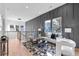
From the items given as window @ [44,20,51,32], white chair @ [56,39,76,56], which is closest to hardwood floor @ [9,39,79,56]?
white chair @ [56,39,76,56]

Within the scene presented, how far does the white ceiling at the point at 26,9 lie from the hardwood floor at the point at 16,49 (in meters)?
0.60

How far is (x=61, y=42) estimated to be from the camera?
103 inches

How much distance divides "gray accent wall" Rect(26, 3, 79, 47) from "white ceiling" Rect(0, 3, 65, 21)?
0.13 m

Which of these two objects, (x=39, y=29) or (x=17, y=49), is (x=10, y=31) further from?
(x=39, y=29)

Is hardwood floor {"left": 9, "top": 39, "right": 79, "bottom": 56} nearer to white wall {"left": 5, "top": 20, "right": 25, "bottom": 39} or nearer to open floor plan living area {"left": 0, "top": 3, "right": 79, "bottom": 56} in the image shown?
open floor plan living area {"left": 0, "top": 3, "right": 79, "bottom": 56}

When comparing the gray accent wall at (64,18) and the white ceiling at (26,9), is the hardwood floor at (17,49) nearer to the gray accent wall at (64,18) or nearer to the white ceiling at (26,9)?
the gray accent wall at (64,18)

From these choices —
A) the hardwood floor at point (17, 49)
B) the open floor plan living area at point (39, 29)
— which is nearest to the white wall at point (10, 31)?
the open floor plan living area at point (39, 29)

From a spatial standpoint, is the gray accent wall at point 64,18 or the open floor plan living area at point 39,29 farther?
the gray accent wall at point 64,18

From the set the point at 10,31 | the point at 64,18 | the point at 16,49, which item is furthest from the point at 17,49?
the point at 64,18

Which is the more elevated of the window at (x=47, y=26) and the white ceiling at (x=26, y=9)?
the white ceiling at (x=26, y=9)

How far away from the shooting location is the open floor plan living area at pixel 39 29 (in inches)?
99.7

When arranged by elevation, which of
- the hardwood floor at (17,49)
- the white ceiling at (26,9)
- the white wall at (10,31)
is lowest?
the hardwood floor at (17,49)

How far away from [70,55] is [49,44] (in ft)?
1.85

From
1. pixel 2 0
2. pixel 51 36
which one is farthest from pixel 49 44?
pixel 2 0
